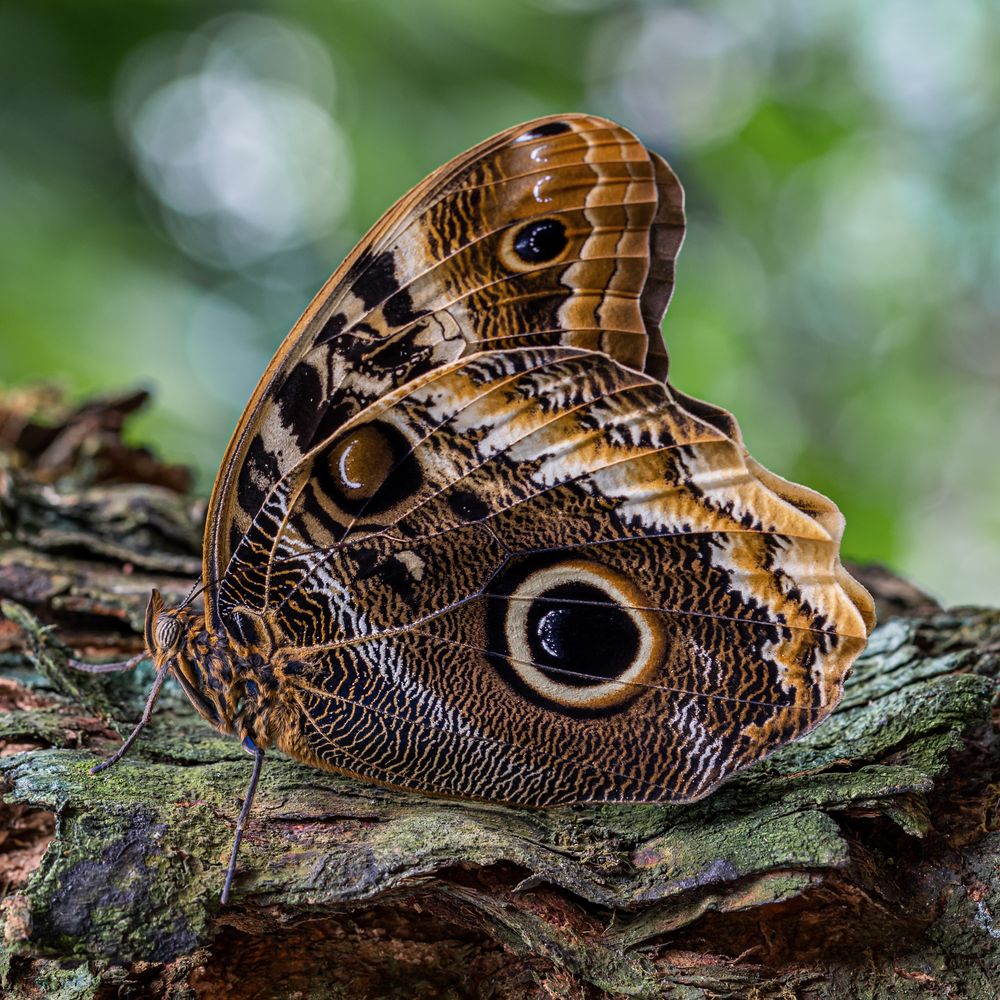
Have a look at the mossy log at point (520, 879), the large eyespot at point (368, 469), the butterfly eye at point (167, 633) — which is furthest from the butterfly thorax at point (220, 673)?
the large eyespot at point (368, 469)

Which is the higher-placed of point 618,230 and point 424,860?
point 618,230

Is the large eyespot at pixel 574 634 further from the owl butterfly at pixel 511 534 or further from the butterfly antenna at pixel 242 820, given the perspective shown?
the butterfly antenna at pixel 242 820

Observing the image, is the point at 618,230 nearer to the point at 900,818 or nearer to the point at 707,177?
the point at 900,818

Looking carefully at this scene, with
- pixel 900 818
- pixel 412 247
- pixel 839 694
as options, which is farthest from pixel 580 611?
pixel 412 247

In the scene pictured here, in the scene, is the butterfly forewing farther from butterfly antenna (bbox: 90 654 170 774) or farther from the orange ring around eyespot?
butterfly antenna (bbox: 90 654 170 774)

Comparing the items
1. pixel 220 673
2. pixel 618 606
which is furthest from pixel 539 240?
pixel 220 673

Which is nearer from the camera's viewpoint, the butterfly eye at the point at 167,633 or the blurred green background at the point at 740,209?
the butterfly eye at the point at 167,633
